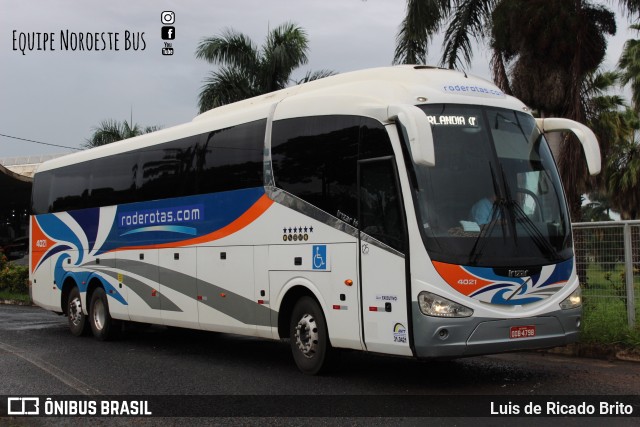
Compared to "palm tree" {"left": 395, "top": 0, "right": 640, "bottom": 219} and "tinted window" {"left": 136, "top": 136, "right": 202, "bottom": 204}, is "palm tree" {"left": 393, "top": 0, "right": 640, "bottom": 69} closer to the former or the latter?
"palm tree" {"left": 395, "top": 0, "right": 640, "bottom": 219}

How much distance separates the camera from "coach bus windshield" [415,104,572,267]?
8.36m

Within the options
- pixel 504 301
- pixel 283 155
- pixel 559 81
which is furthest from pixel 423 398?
pixel 559 81

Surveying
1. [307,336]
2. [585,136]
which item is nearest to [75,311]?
[307,336]

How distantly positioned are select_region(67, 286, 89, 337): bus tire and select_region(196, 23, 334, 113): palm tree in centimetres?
981

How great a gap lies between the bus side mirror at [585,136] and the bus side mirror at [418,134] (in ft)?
7.84

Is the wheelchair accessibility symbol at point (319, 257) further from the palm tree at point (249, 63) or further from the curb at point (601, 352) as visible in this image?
the palm tree at point (249, 63)

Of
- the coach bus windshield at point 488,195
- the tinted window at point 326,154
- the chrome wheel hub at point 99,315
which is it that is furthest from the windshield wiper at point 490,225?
the chrome wheel hub at point 99,315

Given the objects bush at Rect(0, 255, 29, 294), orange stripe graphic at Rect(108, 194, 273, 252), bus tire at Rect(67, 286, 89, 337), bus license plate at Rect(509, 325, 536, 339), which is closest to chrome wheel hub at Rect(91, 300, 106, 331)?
bus tire at Rect(67, 286, 89, 337)

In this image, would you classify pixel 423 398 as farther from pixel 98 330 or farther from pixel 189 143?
pixel 98 330

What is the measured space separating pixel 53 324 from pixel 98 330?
3.41 metres

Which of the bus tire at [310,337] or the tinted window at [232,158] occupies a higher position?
the tinted window at [232,158]

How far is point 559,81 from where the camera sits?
59.6ft

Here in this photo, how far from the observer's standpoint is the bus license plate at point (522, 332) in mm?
8352

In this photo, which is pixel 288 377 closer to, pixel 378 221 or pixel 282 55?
pixel 378 221
